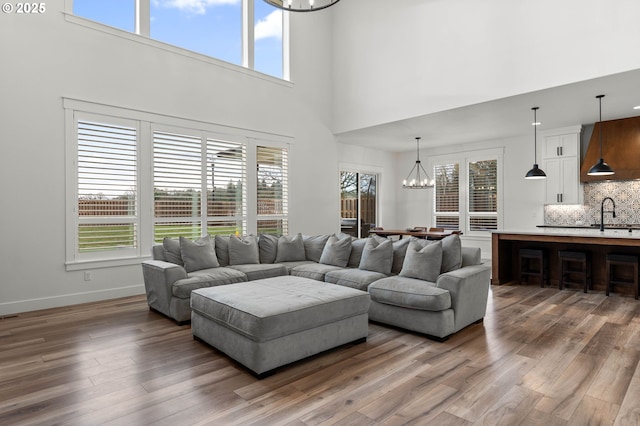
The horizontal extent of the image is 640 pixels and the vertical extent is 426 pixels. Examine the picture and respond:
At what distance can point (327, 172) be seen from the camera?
→ 8398mm

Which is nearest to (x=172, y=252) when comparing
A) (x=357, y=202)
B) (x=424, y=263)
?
(x=424, y=263)

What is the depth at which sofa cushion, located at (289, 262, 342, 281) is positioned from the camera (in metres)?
4.68

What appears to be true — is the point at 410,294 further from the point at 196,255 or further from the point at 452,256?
the point at 196,255

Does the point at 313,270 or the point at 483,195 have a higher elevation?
the point at 483,195

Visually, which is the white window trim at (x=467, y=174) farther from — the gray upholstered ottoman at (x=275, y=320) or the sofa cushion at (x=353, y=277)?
the gray upholstered ottoman at (x=275, y=320)

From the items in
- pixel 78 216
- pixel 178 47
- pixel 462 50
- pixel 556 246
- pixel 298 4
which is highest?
pixel 178 47

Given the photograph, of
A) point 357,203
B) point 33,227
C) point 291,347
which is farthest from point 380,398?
point 357,203

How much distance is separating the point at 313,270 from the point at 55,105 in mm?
4014

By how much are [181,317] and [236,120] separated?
391cm

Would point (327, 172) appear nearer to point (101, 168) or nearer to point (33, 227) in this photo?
point (101, 168)

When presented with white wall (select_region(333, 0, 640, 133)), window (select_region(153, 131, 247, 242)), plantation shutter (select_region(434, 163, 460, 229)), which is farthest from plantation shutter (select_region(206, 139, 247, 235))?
plantation shutter (select_region(434, 163, 460, 229))

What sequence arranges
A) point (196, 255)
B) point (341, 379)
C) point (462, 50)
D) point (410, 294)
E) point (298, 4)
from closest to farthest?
point (341, 379) → point (410, 294) → point (298, 4) → point (196, 255) → point (462, 50)

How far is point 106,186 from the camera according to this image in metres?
5.31

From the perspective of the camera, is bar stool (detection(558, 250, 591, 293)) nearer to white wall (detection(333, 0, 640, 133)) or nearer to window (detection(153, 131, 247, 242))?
white wall (detection(333, 0, 640, 133))
